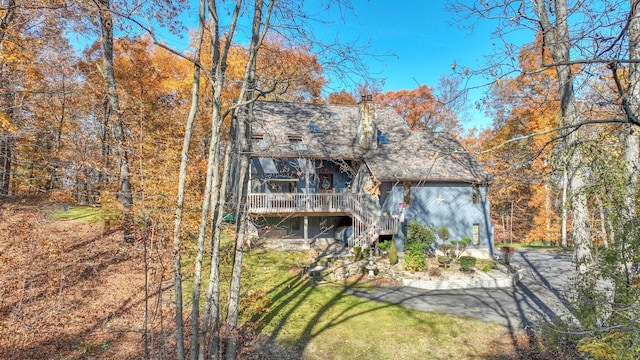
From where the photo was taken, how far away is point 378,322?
9.59 m

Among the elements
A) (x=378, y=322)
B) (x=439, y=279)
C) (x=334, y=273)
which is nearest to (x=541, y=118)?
(x=439, y=279)

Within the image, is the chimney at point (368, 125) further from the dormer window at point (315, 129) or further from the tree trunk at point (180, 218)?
the tree trunk at point (180, 218)

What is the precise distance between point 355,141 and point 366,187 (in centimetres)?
425

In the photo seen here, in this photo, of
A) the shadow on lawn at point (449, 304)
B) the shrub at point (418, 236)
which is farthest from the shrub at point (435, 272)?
the shrub at point (418, 236)

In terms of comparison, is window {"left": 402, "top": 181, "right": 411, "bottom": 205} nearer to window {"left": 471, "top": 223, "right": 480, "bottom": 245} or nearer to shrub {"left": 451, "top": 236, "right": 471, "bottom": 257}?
shrub {"left": 451, "top": 236, "right": 471, "bottom": 257}

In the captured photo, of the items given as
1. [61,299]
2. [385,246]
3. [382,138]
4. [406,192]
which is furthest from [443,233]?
[61,299]

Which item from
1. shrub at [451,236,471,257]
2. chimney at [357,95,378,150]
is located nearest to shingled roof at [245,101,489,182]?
chimney at [357,95,378,150]

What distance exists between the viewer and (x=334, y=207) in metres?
17.6

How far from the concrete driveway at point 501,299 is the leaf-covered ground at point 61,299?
7102mm

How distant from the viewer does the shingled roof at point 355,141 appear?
57.2 feet

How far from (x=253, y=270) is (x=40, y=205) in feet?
24.4

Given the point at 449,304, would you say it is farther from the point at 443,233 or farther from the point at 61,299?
the point at 61,299

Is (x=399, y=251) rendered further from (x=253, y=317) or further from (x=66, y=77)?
(x=66, y=77)

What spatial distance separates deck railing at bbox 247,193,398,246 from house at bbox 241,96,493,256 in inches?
1.9
